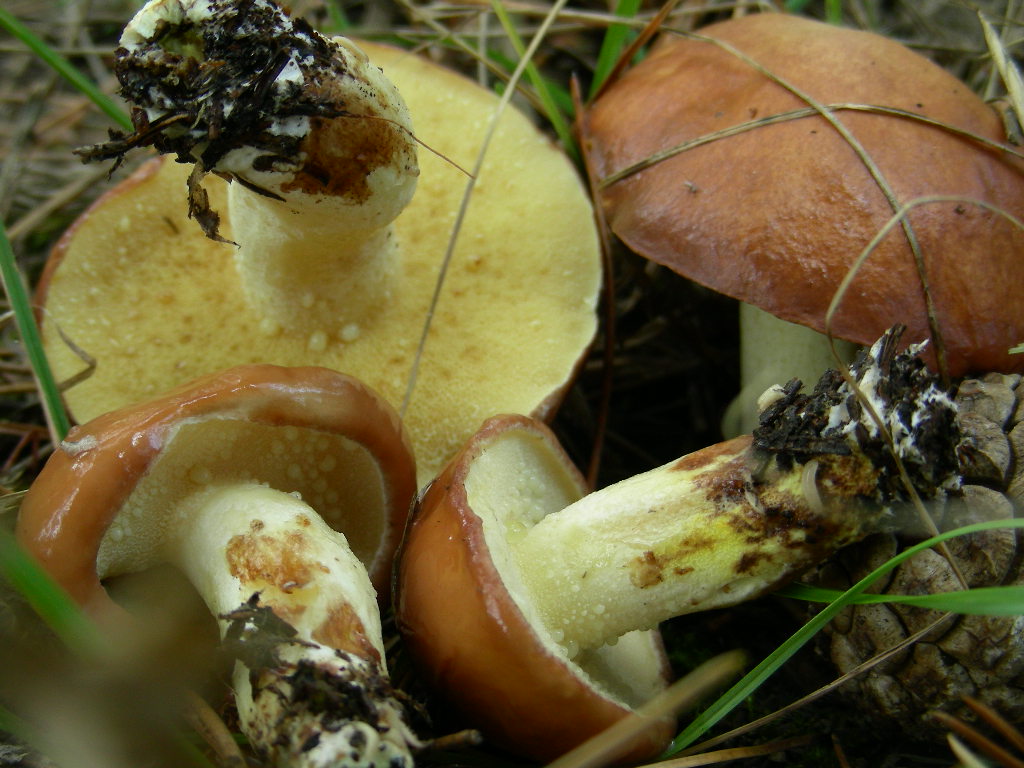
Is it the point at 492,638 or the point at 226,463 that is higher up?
the point at 226,463

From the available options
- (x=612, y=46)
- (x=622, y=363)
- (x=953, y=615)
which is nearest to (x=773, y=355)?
(x=622, y=363)

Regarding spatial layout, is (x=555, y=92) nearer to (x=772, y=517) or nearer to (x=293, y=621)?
(x=772, y=517)

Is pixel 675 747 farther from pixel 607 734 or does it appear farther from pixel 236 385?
pixel 236 385

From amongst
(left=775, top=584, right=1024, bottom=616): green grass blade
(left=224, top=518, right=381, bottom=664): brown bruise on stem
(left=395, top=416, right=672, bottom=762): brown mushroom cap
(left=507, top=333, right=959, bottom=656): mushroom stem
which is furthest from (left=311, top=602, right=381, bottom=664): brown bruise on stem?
(left=775, top=584, right=1024, bottom=616): green grass blade

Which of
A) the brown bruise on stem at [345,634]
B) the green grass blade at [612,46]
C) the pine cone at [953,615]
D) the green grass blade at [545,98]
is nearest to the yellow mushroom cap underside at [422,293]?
the green grass blade at [545,98]

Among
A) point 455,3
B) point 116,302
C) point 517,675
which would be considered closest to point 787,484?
point 517,675

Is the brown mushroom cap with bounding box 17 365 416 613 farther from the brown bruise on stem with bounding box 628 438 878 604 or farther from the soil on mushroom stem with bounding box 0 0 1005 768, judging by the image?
the brown bruise on stem with bounding box 628 438 878 604
